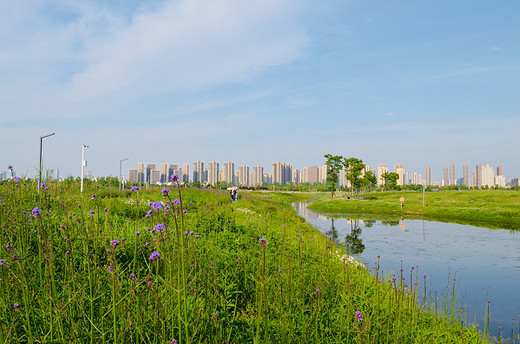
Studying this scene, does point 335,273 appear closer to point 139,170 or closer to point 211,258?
point 211,258

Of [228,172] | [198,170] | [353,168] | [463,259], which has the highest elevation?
[198,170]

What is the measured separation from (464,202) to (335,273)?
138 ft

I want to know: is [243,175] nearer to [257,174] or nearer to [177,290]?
[257,174]

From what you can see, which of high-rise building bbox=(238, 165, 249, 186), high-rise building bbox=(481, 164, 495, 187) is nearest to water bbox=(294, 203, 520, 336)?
high-rise building bbox=(238, 165, 249, 186)

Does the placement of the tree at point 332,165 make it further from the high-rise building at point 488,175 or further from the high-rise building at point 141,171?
the high-rise building at point 488,175

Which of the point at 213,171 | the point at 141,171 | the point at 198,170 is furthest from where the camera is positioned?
the point at 198,170

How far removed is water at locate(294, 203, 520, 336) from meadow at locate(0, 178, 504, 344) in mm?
1557

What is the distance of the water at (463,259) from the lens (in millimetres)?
9227

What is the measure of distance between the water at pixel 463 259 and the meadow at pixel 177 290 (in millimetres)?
1557

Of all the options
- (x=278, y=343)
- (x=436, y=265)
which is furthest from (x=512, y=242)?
(x=278, y=343)

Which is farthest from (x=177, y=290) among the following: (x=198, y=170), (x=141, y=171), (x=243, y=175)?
(x=243, y=175)

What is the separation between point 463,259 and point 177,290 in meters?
16.5

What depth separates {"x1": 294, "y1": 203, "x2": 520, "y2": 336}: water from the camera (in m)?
9.23

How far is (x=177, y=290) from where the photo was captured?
198 cm
